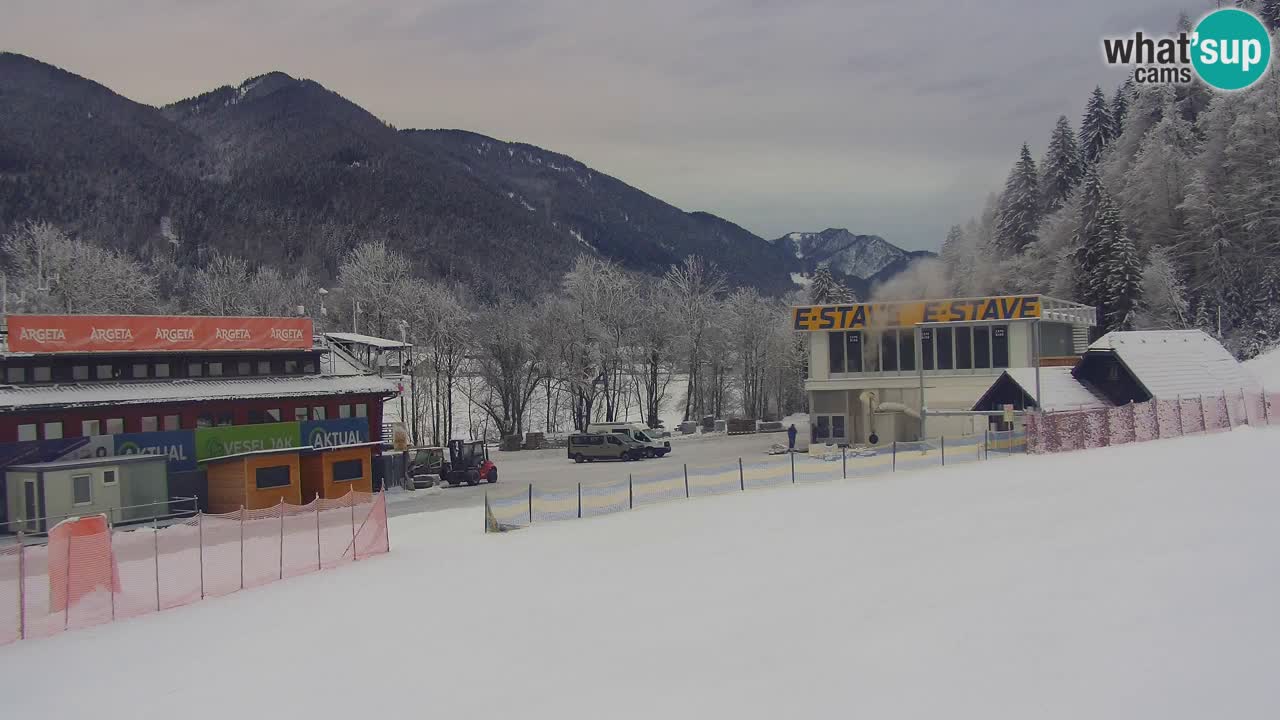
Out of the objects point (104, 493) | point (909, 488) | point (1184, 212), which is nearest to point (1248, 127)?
point (1184, 212)

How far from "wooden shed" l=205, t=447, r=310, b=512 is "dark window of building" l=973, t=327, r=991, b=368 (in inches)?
1429

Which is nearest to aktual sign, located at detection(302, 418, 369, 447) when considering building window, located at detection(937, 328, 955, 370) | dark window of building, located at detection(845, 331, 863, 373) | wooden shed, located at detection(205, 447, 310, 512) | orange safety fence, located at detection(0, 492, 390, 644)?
wooden shed, located at detection(205, 447, 310, 512)

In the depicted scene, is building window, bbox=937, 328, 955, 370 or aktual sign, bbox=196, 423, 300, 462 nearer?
aktual sign, bbox=196, 423, 300, 462

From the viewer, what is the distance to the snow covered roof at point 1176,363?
4697cm

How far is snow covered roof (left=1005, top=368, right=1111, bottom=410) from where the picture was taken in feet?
152

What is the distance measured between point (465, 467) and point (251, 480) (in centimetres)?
1174

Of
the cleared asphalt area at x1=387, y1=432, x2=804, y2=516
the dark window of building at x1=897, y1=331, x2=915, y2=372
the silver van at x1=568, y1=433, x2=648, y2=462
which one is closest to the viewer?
the cleared asphalt area at x1=387, y1=432, x2=804, y2=516

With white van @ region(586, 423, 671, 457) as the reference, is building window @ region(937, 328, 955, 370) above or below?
above

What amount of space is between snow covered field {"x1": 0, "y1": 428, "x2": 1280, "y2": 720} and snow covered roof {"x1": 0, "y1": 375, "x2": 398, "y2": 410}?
61.0 ft

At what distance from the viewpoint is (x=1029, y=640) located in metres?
15.1

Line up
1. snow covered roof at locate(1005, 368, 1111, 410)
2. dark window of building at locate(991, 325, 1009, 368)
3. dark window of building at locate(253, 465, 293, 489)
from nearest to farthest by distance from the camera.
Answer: dark window of building at locate(253, 465, 293, 489)
snow covered roof at locate(1005, 368, 1111, 410)
dark window of building at locate(991, 325, 1009, 368)

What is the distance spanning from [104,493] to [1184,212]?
267 feet

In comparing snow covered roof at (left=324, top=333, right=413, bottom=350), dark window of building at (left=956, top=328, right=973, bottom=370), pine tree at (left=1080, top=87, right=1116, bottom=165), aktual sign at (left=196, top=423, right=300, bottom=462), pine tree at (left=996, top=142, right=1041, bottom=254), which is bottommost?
aktual sign at (left=196, top=423, right=300, bottom=462)

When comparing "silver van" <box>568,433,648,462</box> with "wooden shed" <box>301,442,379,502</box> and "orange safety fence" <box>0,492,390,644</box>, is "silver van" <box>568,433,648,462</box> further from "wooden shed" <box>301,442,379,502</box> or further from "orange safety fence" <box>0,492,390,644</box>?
"orange safety fence" <box>0,492,390,644</box>
